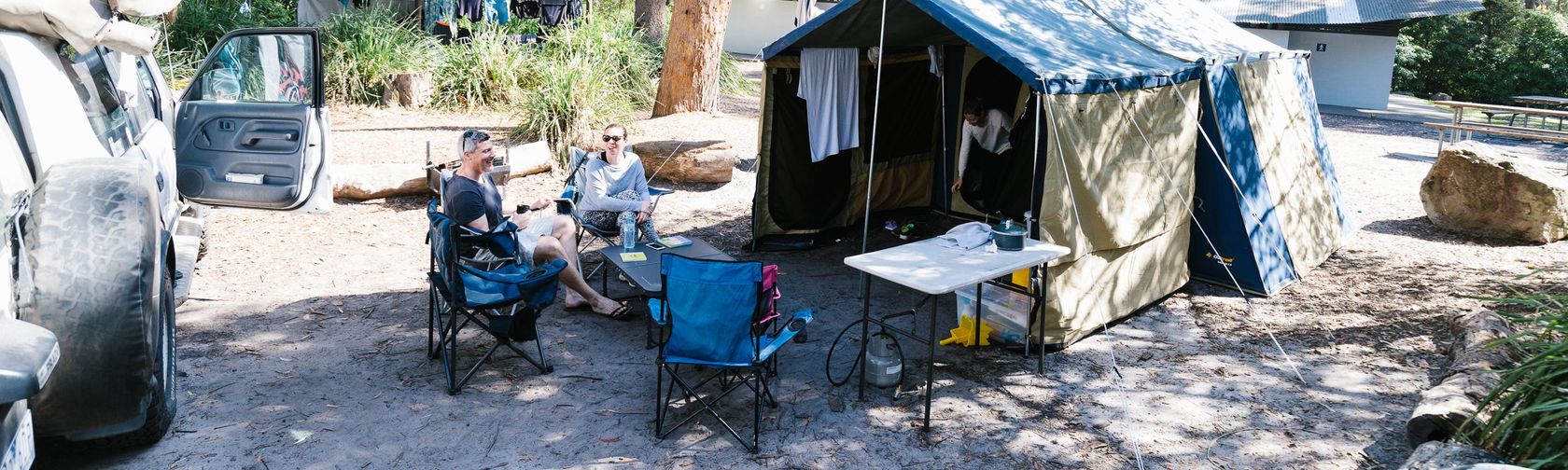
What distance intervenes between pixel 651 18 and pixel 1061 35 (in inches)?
358

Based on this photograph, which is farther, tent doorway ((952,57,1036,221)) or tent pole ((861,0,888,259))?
tent doorway ((952,57,1036,221))

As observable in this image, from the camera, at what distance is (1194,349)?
17.8 feet

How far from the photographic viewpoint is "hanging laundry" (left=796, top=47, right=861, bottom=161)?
6.74m

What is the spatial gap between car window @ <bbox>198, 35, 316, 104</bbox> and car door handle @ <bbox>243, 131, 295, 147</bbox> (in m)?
0.19

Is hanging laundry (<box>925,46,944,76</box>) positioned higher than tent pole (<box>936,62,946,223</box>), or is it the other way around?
hanging laundry (<box>925,46,944,76</box>)

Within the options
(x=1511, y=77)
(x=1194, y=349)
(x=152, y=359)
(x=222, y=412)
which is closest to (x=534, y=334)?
(x=222, y=412)

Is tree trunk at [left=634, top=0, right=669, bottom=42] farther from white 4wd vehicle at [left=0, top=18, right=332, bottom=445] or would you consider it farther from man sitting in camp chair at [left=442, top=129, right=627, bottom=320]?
white 4wd vehicle at [left=0, top=18, right=332, bottom=445]

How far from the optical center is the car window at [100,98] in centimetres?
389

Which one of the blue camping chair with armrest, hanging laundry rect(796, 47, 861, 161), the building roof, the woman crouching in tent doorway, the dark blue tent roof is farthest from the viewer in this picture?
the building roof

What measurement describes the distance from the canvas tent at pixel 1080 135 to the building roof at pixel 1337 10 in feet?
45.9

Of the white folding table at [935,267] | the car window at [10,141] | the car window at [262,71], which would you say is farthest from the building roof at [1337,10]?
the car window at [10,141]

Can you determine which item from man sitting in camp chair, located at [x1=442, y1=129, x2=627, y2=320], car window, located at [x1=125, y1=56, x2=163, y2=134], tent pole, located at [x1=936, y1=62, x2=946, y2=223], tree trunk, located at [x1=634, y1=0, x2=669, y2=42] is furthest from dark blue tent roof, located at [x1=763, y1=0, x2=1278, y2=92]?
tree trunk, located at [x1=634, y1=0, x2=669, y2=42]

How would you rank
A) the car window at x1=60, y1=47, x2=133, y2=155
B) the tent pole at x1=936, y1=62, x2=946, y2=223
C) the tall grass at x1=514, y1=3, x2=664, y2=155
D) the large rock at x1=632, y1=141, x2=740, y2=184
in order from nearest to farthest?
the car window at x1=60, y1=47, x2=133, y2=155 → the tent pole at x1=936, y1=62, x2=946, y2=223 → the large rock at x1=632, y1=141, x2=740, y2=184 → the tall grass at x1=514, y1=3, x2=664, y2=155

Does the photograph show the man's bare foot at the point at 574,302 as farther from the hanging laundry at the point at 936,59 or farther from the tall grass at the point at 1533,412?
the tall grass at the point at 1533,412
